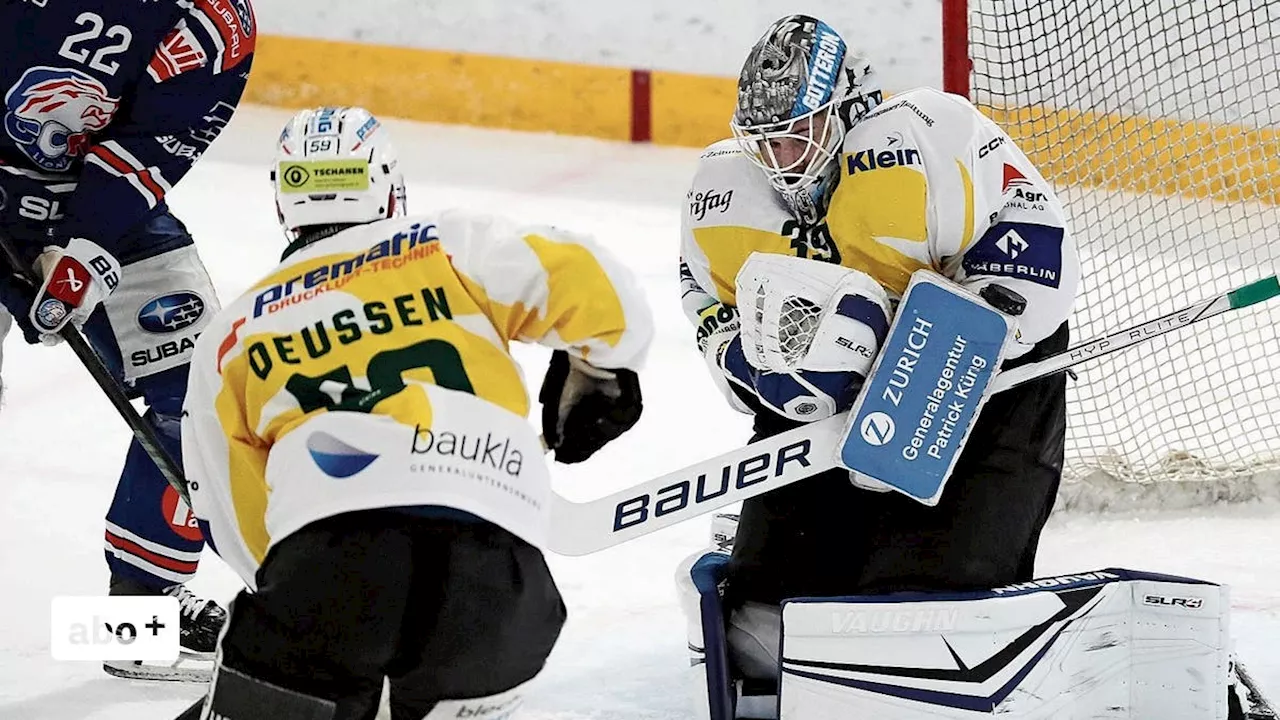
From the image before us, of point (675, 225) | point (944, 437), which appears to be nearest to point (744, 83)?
point (944, 437)

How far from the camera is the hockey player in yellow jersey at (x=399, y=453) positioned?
5.40 feet

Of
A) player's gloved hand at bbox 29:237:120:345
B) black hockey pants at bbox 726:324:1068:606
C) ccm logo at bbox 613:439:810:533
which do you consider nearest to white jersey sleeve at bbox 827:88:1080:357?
black hockey pants at bbox 726:324:1068:606

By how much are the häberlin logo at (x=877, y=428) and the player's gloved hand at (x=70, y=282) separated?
41.8 inches

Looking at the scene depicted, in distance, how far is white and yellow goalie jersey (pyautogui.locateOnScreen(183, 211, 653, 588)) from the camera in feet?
5.42

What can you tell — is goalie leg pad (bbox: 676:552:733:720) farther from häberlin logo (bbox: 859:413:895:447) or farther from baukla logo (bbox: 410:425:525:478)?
baukla logo (bbox: 410:425:525:478)

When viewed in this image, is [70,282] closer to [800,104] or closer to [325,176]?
[325,176]

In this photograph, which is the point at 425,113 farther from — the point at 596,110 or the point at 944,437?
the point at 944,437

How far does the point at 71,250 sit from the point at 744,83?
3.11 ft

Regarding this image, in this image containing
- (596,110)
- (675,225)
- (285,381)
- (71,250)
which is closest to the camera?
(285,381)

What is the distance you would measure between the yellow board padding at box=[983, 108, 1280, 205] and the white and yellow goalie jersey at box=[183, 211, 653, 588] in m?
1.62

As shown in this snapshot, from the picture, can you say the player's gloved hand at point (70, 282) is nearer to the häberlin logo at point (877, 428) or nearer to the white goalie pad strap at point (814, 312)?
the white goalie pad strap at point (814, 312)

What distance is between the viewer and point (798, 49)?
2230mm

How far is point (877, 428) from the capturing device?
219 cm

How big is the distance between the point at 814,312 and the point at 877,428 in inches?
6.4
